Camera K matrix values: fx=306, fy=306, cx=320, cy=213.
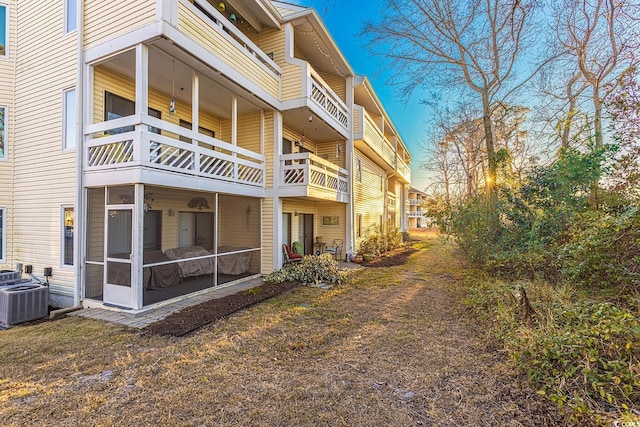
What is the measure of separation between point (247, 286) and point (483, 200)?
312 inches

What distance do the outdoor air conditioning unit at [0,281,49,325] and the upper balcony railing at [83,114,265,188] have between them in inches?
108

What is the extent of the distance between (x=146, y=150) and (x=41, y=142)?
Result: 12.8ft

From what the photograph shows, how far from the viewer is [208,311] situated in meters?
6.16

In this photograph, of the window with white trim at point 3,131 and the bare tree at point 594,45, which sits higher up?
the bare tree at point 594,45

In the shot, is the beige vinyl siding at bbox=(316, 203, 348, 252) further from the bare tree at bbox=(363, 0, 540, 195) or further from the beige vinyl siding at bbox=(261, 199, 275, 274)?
the bare tree at bbox=(363, 0, 540, 195)

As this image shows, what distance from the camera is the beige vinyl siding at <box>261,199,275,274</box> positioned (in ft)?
32.5

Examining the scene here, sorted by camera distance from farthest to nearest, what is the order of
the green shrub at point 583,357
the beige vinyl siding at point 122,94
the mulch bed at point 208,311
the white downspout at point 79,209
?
the beige vinyl siding at point 122,94 → the white downspout at point 79,209 → the mulch bed at point 208,311 → the green shrub at point 583,357

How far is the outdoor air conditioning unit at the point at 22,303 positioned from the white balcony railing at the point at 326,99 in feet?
28.4

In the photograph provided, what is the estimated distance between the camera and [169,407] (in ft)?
10.0

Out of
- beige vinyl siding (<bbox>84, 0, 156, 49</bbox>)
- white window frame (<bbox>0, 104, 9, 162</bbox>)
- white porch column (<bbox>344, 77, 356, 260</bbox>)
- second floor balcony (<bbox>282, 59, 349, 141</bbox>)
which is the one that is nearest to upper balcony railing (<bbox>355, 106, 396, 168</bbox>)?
white porch column (<bbox>344, 77, 356, 260</bbox>)

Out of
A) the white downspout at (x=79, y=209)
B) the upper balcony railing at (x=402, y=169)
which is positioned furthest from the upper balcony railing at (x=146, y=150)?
the upper balcony railing at (x=402, y=169)

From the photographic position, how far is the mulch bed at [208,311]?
206 inches

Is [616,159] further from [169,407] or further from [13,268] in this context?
[13,268]

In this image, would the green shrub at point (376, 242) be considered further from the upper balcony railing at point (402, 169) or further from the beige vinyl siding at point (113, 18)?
the beige vinyl siding at point (113, 18)
